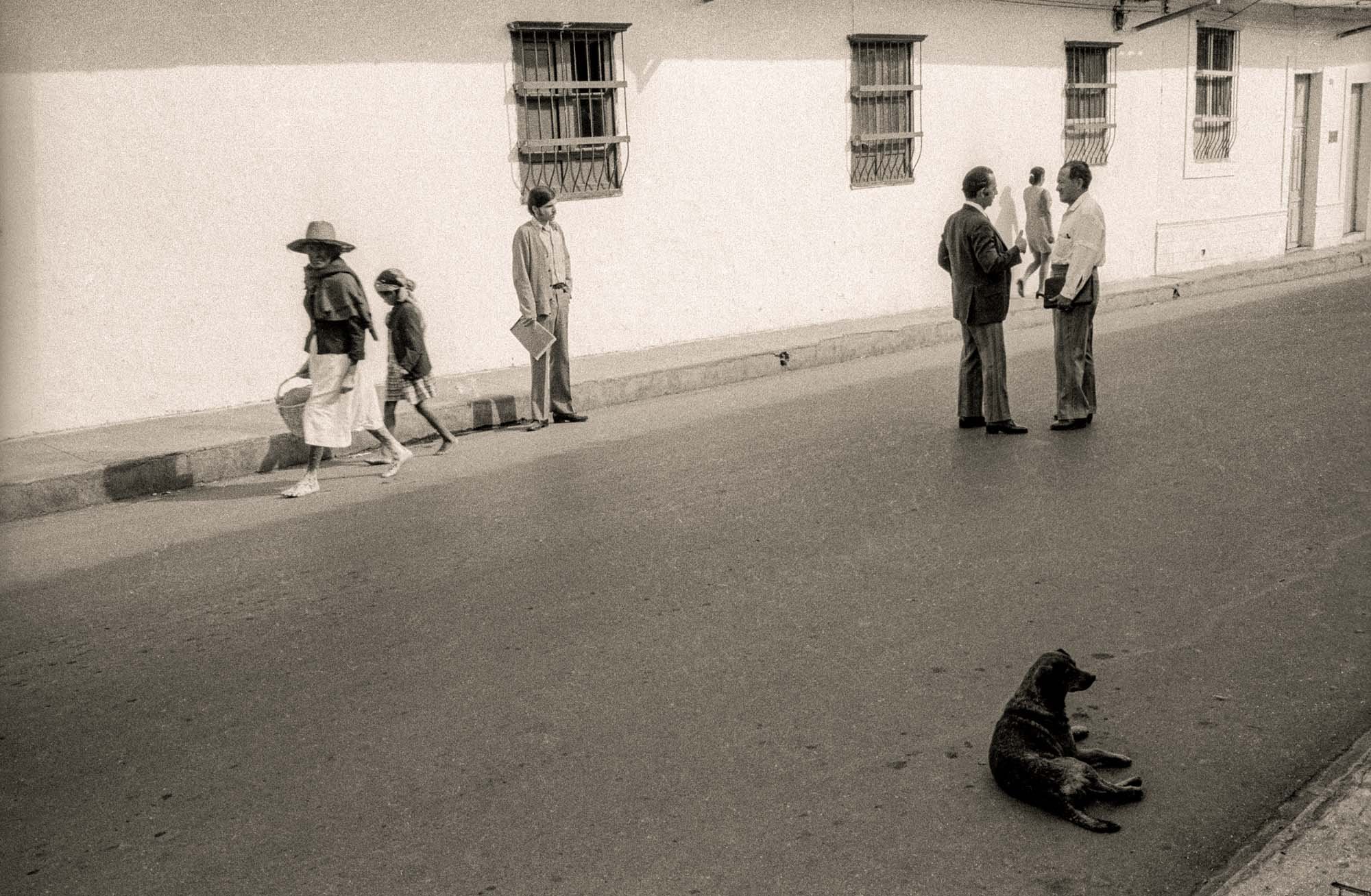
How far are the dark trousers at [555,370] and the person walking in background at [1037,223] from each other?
785 centimetres

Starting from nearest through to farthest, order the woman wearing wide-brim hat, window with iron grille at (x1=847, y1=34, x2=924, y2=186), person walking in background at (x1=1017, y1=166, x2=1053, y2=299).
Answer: the woman wearing wide-brim hat → window with iron grille at (x1=847, y1=34, x2=924, y2=186) → person walking in background at (x1=1017, y1=166, x2=1053, y2=299)

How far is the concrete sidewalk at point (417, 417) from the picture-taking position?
842 cm

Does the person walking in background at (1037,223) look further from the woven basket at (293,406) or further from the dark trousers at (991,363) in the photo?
the woven basket at (293,406)

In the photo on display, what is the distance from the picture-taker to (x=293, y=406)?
334 inches

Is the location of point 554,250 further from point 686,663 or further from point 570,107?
point 686,663

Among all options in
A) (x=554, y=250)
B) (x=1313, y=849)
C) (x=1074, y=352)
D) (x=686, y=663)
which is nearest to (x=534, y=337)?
(x=554, y=250)

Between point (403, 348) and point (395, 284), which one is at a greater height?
point (395, 284)

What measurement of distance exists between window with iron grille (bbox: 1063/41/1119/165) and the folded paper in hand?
10.1 meters

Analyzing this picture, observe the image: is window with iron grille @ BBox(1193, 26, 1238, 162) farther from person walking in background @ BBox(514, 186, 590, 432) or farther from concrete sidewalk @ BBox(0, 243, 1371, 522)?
person walking in background @ BBox(514, 186, 590, 432)

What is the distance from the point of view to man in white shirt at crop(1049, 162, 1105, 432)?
8609 mm

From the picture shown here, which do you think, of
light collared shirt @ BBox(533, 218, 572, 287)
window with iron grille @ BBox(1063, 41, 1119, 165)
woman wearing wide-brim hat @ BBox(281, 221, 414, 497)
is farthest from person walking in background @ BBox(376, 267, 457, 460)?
window with iron grille @ BBox(1063, 41, 1119, 165)

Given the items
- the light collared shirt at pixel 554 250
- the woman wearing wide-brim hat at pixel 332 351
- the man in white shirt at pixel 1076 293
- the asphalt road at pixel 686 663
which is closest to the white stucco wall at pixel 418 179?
the light collared shirt at pixel 554 250

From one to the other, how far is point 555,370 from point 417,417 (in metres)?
Result: 1.09

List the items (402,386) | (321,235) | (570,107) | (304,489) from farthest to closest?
1. (570,107)
2. (402,386)
3. (304,489)
4. (321,235)
